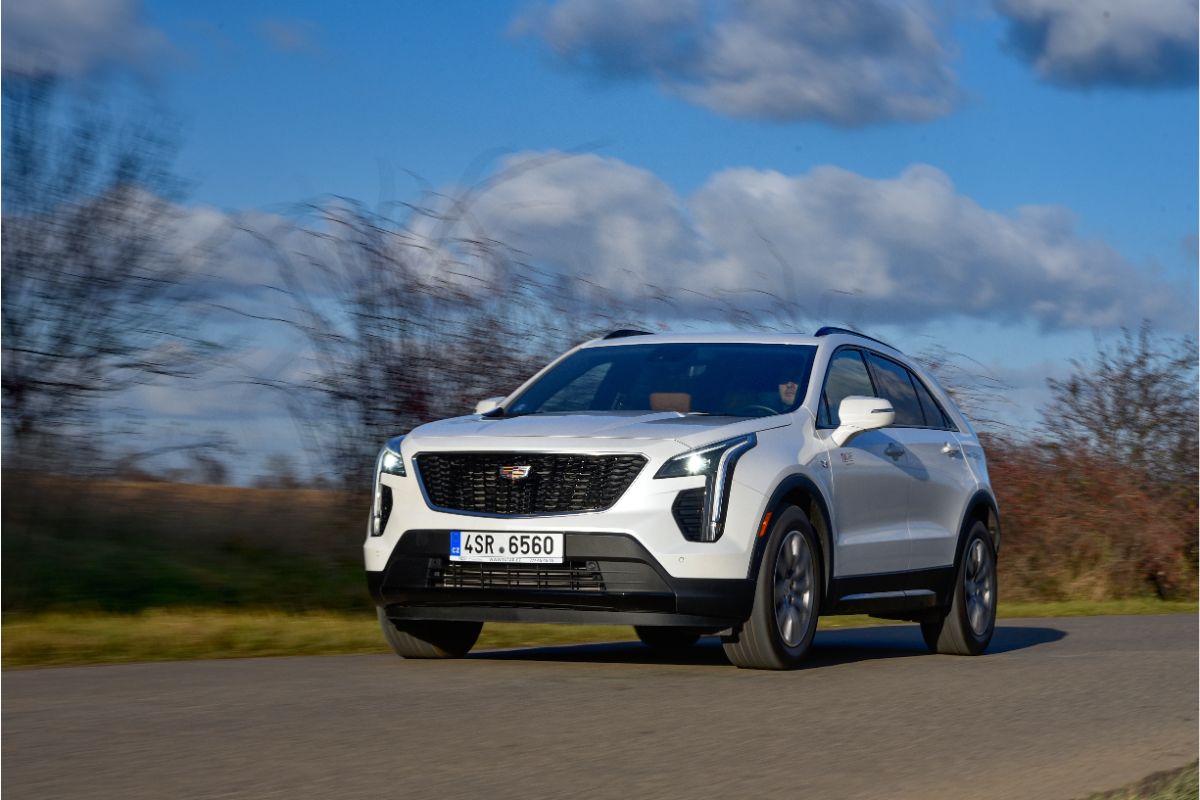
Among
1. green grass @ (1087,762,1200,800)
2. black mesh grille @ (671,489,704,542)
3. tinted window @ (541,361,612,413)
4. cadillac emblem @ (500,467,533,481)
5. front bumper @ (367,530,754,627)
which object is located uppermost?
tinted window @ (541,361,612,413)

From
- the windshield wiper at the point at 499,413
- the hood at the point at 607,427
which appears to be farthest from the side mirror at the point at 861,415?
the windshield wiper at the point at 499,413

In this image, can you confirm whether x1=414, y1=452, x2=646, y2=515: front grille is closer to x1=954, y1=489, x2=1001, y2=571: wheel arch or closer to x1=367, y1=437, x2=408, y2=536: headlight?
x1=367, y1=437, x2=408, y2=536: headlight

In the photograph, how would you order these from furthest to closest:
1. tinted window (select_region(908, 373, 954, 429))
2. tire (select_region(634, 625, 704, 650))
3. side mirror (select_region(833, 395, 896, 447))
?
tinted window (select_region(908, 373, 954, 429)) < tire (select_region(634, 625, 704, 650)) < side mirror (select_region(833, 395, 896, 447))

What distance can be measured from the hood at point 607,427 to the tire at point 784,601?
56cm

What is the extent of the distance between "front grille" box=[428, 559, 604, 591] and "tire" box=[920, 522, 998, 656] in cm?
334

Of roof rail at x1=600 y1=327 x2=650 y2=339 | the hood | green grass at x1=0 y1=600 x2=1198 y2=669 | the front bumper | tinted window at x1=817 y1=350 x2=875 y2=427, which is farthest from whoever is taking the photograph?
roof rail at x1=600 y1=327 x2=650 y2=339

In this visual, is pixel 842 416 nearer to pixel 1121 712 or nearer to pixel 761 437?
pixel 761 437

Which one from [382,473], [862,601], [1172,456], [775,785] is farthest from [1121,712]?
[1172,456]

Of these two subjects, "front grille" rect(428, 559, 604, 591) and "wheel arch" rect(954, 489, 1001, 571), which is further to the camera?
"wheel arch" rect(954, 489, 1001, 571)

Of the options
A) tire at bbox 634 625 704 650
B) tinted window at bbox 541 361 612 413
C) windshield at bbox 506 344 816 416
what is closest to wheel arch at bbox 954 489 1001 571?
tire at bbox 634 625 704 650

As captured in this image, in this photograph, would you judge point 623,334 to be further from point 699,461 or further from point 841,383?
point 699,461

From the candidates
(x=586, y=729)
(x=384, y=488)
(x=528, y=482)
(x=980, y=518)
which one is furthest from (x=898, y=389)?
(x=586, y=729)

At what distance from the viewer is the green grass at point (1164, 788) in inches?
236

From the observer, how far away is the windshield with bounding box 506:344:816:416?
10109 mm
